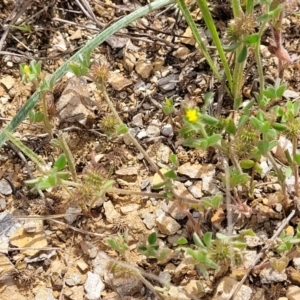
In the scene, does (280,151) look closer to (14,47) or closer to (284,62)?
(284,62)

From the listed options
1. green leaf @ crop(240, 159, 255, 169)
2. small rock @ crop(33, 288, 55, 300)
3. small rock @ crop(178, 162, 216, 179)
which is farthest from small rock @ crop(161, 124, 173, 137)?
small rock @ crop(33, 288, 55, 300)

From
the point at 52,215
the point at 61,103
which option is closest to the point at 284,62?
the point at 61,103

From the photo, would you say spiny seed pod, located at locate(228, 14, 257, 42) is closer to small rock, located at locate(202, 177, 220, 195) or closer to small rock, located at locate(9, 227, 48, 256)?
small rock, located at locate(202, 177, 220, 195)

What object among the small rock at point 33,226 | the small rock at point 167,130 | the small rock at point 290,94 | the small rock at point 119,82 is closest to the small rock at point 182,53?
the small rock at point 119,82

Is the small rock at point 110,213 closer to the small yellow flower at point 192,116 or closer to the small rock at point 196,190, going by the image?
the small rock at point 196,190

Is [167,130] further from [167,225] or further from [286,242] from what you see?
[286,242]

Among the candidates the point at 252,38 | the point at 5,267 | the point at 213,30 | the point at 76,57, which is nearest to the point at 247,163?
the point at 252,38
